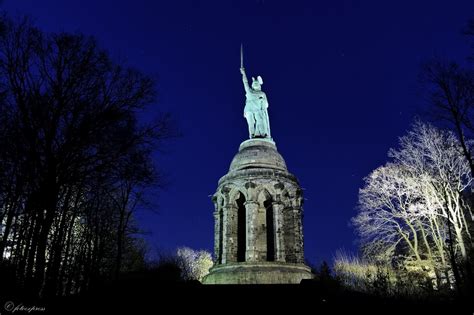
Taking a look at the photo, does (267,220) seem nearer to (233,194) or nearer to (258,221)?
(258,221)

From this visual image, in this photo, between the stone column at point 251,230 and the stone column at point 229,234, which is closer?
the stone column at point 251,230

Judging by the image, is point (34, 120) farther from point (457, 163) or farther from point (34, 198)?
point (457, 163)

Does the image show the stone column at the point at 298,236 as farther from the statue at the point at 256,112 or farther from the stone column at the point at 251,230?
the statue at the point at 256,112

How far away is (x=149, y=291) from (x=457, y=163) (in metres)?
16.1

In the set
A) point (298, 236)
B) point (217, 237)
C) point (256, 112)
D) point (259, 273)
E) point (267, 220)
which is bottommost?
point (259, 273)

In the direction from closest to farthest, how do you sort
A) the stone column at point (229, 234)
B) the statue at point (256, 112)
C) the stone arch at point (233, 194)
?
the stone column at point (229, 234)
the stone arch at point (233, 194)
the statue at point (256, 112)

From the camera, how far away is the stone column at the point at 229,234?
1661 centimetres

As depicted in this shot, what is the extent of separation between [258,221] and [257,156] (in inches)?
117

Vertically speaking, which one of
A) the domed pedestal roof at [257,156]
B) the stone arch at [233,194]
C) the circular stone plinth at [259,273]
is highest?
the domed pedestal roof at [257,156]

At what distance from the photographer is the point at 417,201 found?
70.2ft

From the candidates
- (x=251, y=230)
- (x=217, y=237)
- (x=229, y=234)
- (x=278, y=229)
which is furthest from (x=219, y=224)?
(x=278, y=229)

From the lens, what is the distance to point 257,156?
719 inches

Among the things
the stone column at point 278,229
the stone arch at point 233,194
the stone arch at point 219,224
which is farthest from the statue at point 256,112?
the stone column at point 278,229

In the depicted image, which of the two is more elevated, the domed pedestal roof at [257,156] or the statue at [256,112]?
the statue at [256,112]
